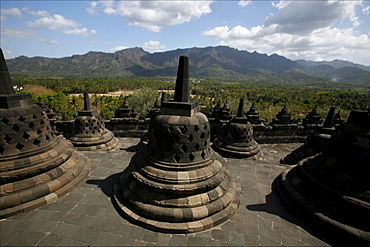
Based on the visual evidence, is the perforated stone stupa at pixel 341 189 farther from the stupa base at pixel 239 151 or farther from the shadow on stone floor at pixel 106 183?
the shadow on stone floor at pixel 106 183

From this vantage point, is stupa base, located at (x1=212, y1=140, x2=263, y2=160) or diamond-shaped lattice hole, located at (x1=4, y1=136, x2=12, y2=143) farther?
stupa base, located at (x1=212, y1=140, x2=263, y2=160)

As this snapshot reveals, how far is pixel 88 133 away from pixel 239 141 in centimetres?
935

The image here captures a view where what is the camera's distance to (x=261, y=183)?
21.3 ft

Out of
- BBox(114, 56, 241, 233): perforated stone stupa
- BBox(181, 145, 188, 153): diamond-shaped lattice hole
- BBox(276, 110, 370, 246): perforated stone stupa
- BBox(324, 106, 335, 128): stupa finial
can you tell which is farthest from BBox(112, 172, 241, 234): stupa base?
BBox(324, 106, 335, 128): stupa finial

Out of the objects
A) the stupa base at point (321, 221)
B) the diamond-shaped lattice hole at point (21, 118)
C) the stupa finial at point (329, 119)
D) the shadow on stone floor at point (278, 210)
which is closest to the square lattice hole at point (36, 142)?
the diamond-shaped lattice hole at point (21, 118)

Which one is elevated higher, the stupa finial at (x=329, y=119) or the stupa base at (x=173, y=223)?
the stupa finial at (x=329, y=119)

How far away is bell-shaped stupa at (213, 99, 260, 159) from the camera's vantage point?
10.4 m

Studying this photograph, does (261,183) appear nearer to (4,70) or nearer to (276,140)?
(4,70)

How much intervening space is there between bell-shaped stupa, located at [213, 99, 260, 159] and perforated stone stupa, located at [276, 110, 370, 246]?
17.3ft

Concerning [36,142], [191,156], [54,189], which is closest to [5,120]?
[36,142]

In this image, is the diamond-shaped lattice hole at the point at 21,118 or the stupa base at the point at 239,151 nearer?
the diamond-shaped lattice hole at the point at 21,118

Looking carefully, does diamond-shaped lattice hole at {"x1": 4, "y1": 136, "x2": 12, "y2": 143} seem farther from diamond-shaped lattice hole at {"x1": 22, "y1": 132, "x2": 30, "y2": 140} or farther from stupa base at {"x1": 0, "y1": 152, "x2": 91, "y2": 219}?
stupa base at {"x1": 0, "y1": 152, "x2": 91, "y2": 219}

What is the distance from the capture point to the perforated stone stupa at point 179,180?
423 centimetres

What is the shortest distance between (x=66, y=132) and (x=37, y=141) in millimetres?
11448
